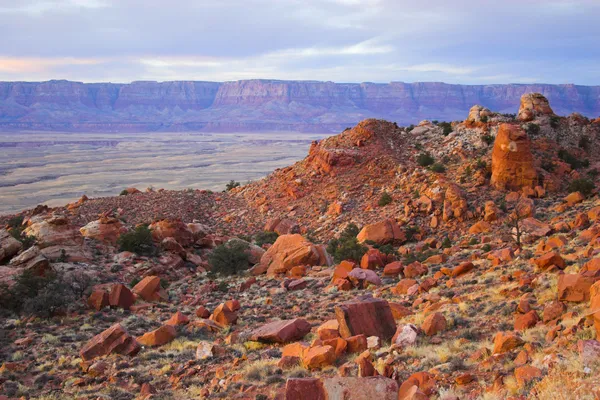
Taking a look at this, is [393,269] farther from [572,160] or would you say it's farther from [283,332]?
[572,160]

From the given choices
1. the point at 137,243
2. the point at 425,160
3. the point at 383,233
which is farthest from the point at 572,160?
the point at 137,243

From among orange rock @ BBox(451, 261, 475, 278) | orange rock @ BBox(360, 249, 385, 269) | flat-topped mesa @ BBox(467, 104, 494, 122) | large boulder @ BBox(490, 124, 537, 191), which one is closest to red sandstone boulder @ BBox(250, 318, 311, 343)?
orange rock @ BBox(451, 261, 475, 278)

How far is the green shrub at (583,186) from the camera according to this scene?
2433 centimetres

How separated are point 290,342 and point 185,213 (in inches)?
925

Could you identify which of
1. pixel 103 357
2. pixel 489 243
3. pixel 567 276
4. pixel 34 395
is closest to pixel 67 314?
pixel 103 357

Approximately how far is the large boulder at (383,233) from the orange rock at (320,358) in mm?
13883

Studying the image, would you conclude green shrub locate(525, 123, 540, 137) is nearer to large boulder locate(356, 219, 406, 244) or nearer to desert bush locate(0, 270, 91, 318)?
A: large boulder locate(356, 219, 406, 244)

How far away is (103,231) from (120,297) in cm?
904

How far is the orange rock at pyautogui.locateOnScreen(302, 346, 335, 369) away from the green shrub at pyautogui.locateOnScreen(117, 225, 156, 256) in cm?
1513

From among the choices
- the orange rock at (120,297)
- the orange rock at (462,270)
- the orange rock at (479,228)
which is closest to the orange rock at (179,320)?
the orange rock at (120,297)

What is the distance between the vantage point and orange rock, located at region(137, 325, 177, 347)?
1198cm

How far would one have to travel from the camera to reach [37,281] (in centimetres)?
1600

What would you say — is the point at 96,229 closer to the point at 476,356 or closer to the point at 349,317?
the point at 349,317

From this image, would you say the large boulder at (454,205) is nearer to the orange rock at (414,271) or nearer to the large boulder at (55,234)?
the orange rock at (414,271)
